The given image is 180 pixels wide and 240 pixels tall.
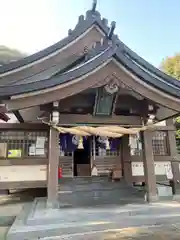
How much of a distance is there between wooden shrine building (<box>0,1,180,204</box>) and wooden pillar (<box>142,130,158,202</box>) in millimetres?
30

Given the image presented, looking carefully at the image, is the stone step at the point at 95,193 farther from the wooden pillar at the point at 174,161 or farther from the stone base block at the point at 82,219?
the wooden pillar at the point at 174,161

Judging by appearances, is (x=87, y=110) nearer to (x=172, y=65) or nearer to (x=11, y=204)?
(x=11, y=204)

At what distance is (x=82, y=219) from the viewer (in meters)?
4.61

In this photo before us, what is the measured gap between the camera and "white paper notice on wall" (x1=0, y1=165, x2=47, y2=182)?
691cm

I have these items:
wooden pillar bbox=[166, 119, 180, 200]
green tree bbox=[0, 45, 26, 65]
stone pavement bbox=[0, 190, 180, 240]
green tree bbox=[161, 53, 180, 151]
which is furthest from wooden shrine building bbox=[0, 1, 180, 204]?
green tree bbox=[0, 45, 26, 65]

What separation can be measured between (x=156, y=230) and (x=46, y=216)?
254 cm

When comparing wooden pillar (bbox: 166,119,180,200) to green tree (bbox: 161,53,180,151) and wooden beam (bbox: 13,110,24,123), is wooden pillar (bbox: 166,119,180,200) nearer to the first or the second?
wooden beam (bbox: 13,110,24,123)

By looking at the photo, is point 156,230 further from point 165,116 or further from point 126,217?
point 165,116

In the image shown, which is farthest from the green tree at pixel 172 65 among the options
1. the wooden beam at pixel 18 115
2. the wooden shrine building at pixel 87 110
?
the wooden beam at pixel 18 115

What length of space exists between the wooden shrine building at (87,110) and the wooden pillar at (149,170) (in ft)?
0.10

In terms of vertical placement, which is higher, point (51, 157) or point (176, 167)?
point (51, 157)

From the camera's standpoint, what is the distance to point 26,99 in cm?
515

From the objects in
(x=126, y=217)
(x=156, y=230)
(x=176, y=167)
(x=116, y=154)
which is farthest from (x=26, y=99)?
(x=176, y=167)

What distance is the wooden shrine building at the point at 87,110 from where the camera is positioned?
17.8ft
